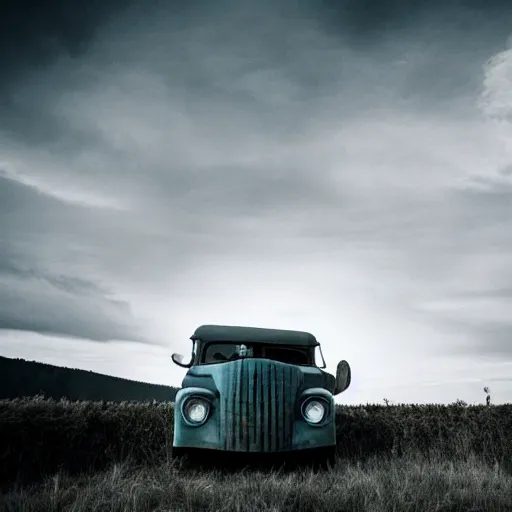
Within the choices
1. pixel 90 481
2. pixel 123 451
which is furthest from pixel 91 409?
pixel 90 481

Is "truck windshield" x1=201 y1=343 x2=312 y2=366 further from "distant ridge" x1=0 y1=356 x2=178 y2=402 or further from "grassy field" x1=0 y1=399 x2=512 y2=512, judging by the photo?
"distant ridge" x1=0 y1=356 x2=178 y2=402

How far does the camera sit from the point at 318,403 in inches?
250

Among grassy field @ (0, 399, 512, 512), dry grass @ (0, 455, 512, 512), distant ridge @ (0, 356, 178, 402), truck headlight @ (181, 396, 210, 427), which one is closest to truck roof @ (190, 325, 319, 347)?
truck headlight @ (181, 396, 210, 427)

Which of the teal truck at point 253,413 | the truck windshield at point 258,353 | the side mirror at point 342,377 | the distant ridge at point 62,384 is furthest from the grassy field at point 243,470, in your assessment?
the distant ridge at point 62,384

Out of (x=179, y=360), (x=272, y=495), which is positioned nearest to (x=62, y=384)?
(x=179, y=360)

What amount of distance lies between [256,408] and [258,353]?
1.53 meters

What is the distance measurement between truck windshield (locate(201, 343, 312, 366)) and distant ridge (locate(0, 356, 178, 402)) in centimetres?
688

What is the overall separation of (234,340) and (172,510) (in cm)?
322

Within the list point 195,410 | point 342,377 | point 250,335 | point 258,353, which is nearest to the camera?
point 195,410

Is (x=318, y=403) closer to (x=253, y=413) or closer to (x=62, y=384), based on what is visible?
(x=253, y=413)

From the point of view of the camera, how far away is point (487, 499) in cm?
531

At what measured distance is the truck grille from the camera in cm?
608

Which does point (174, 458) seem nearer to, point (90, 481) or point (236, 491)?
point (90, 481)

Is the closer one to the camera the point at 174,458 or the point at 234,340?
the point at 174,458
